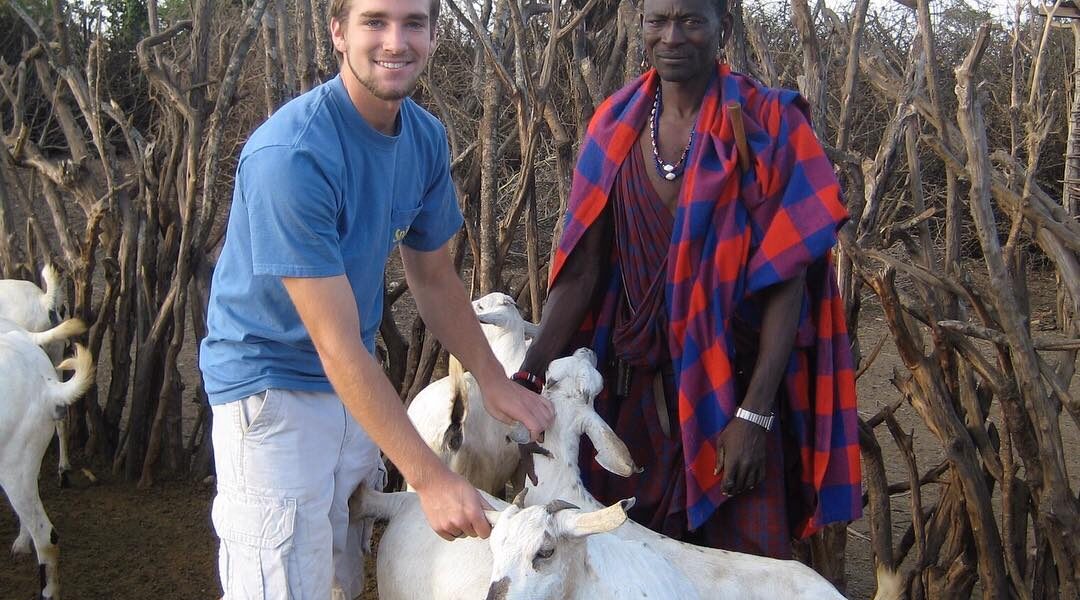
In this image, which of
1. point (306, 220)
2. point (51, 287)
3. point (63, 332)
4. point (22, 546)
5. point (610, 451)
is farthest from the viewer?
point (51, 287)

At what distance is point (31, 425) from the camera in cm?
442

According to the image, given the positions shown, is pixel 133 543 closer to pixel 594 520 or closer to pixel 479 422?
pixel 479 422

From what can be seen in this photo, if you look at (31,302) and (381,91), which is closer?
(381,91)

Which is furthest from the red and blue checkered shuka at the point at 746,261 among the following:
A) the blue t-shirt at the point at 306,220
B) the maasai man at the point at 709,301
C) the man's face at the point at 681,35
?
the blue t-shirt at the point at 306,220

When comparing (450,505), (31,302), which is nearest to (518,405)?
(450,505)

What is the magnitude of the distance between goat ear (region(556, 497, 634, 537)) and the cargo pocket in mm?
649

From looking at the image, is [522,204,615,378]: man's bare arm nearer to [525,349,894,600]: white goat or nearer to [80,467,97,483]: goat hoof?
[525,349,894,600]: white goat

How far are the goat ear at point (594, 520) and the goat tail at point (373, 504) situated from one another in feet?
2.76

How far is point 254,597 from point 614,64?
2908 millimetres

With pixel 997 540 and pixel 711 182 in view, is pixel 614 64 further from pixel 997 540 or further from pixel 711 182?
pixel 997 540

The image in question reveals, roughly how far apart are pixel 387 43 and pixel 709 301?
107 centimetres

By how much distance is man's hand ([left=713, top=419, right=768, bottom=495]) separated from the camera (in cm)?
265

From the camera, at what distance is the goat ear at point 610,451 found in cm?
253

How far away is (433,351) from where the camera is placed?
4.91m
